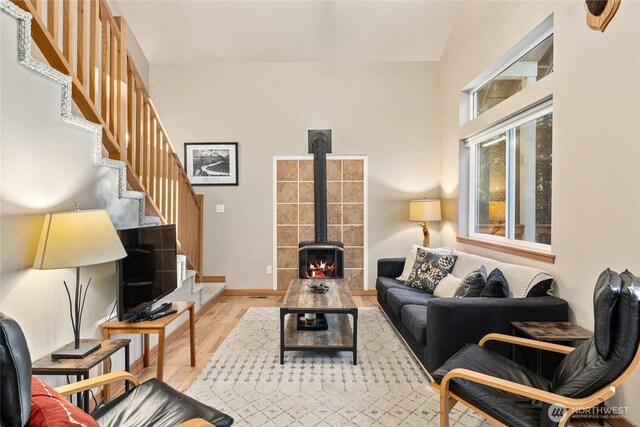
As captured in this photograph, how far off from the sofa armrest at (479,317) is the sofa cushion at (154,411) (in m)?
1.51

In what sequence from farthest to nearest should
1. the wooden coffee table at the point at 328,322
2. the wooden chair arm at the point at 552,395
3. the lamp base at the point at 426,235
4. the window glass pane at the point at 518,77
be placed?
the lamp base at the point at 426,235
the window glass pane at the point at 518,77
the wooden coffee table at the point at 328,322
the wooden chair arm at the point at 552,395

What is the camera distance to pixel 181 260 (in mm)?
3619

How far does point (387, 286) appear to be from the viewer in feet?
13.3

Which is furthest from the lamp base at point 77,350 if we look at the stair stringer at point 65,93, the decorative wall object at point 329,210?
the decorative wall object at point 329,210

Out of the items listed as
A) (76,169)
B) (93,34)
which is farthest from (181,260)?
(93,34)

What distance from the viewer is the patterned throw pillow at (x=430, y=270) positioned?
Result: 376 centimetres

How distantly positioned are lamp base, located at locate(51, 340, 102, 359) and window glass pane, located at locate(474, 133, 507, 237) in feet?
12.3

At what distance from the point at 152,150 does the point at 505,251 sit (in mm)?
3495

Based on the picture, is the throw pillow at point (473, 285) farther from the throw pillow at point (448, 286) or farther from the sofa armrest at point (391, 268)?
the sofa armrest at point (391, 268)

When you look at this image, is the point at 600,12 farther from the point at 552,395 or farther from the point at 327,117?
the point at 327,117

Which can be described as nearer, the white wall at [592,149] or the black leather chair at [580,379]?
the black leather chair at [580,379]

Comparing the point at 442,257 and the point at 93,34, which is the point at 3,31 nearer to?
the point at 93,34

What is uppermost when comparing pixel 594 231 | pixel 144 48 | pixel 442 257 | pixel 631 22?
pixel 144 48

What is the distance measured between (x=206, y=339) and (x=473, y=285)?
2545 millimetres
